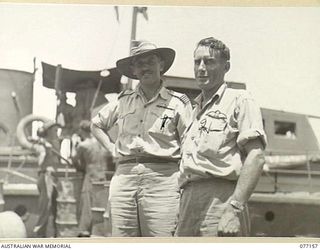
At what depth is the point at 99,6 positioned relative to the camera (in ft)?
4.80

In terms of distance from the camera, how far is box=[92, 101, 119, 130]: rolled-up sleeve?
1.40 m

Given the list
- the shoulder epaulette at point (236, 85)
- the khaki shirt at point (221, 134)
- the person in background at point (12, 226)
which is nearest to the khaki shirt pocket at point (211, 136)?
the khaki shirt at point (221, 134)

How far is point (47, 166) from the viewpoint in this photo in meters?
1.42

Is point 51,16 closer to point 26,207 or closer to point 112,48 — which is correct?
point 112,48

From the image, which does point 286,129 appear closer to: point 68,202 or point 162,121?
point 162,121

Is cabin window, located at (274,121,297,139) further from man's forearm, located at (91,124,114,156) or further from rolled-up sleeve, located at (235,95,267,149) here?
man's forearm, located at (91,124,114,156)

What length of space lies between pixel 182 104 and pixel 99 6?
14.9 inches

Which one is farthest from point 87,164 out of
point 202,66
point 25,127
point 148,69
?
point 202,66

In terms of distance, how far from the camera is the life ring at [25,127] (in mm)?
1411

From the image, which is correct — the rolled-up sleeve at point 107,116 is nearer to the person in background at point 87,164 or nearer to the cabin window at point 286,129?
the person in background at point 87,164

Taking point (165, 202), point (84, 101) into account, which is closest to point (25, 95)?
point (84, 101)

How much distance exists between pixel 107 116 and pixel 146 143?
0.14 metres

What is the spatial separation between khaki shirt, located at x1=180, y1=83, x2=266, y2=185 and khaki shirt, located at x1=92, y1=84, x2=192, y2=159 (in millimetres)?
36

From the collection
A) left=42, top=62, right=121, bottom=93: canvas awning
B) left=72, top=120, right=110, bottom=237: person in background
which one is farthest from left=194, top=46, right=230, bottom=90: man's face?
left=72, top=120, right=110, bottom=237: person in background
